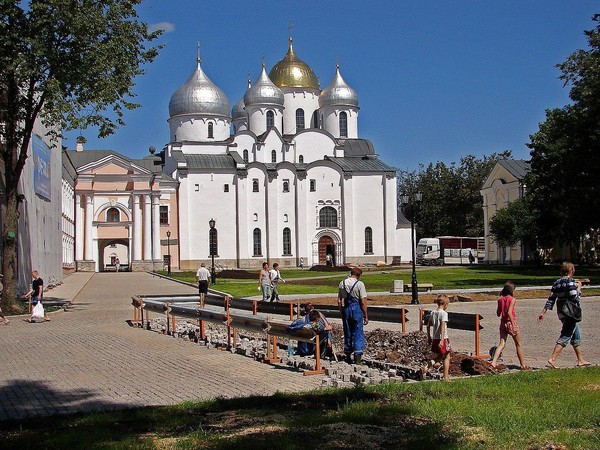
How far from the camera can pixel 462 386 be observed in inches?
375

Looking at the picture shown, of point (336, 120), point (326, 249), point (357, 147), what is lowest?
point (326, 249)

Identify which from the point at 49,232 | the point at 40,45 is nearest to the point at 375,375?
the point at 40,45

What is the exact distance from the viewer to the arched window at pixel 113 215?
237 ft

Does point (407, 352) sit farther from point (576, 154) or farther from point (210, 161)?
point (210, 161)

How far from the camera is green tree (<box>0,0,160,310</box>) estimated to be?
22516mm

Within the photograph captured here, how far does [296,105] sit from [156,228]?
68.7ft

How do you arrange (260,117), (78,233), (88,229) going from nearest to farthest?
(78,233) → (88,229) → (260,117)

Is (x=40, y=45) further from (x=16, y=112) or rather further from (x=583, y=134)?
(x=583, y=134)

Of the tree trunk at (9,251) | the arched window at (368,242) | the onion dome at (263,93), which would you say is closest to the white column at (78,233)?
the onion dome at (263,93)

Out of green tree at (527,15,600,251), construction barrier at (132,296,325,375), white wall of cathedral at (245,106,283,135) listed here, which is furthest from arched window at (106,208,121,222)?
construction barrier at (132,296,325,375)

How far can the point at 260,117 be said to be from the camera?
79.2 m

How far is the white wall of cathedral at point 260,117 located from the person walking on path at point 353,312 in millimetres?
66991

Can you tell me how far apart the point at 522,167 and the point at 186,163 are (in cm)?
3251

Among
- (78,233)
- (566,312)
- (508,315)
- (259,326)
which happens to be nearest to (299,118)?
(78,233)
